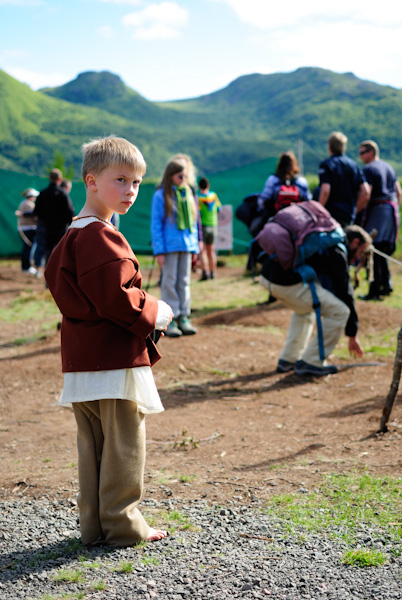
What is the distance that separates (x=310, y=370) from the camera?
20.0ft

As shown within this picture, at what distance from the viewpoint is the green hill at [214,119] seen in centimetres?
8275

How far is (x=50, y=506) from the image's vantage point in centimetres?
349

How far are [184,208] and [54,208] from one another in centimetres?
383

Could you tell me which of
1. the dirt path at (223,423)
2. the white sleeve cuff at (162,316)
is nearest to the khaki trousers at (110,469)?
the white sleeve cuff at (162,316)

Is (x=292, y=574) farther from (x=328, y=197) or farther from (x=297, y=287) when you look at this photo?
(x=328, y=197)

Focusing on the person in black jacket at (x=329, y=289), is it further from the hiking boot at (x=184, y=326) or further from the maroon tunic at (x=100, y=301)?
the maroon tunic at (x=100, y=301)

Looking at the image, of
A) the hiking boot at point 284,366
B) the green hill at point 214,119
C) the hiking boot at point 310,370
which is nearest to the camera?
the hiking boot at point 310,370

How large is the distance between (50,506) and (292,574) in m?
1.40

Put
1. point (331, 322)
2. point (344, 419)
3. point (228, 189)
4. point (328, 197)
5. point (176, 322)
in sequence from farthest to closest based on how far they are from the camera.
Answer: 1. point (228, 189)
2. point (328, 197)
3. point (176, 322)
4. point (331, 322)
5. point (344, 419)

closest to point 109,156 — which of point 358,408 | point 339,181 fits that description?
point 358,408

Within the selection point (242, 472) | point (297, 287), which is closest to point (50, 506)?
point (242, 472)

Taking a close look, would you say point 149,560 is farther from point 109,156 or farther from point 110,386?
point 109,156

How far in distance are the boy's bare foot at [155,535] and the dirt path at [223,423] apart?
582mm

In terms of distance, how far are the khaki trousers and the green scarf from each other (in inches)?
178
